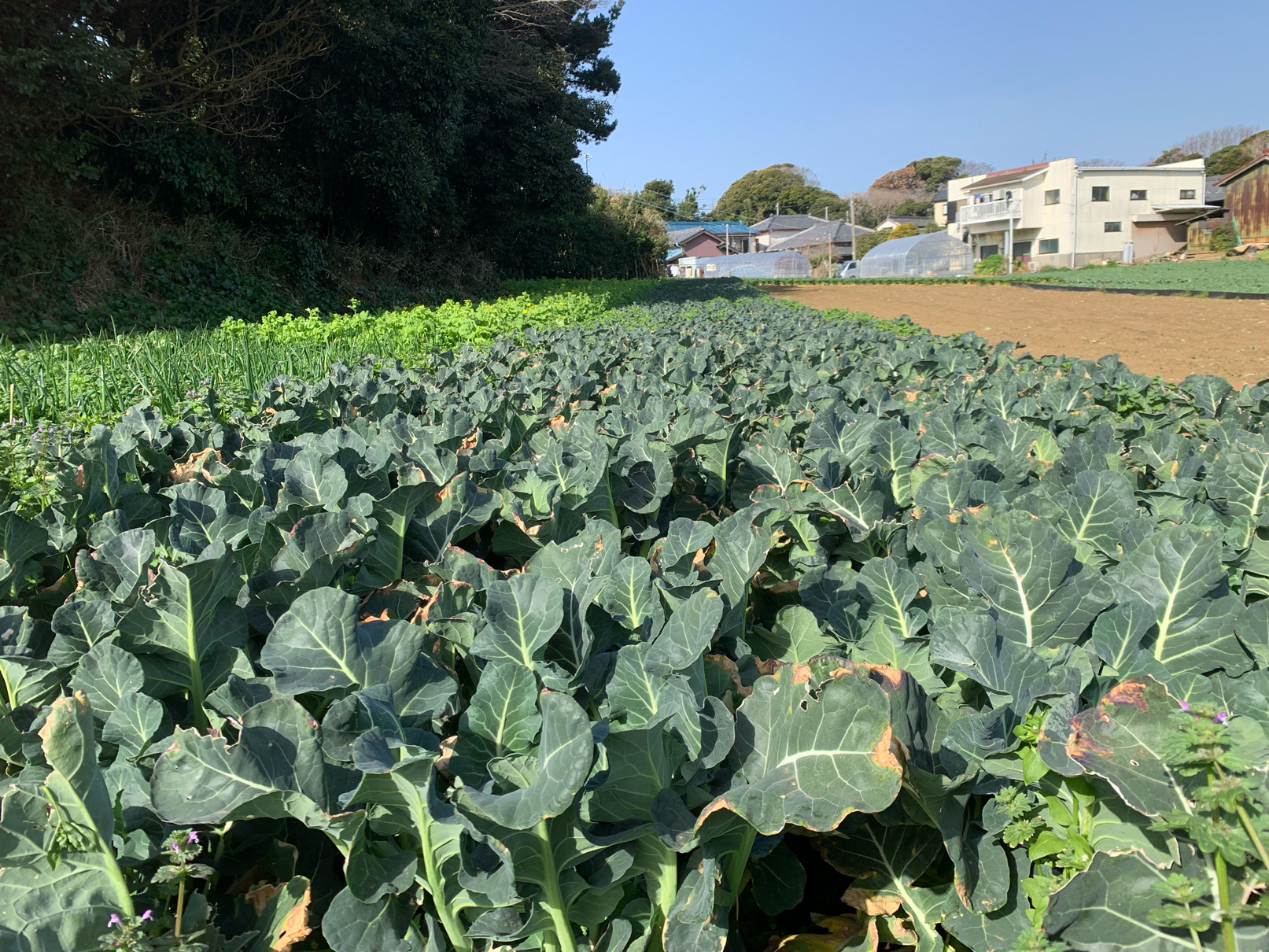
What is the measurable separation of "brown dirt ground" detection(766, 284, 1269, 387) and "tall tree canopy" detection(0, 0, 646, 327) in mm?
Answer: 13953

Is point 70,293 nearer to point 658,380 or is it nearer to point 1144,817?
point 658,380

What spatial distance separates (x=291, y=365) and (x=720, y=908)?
215 inches

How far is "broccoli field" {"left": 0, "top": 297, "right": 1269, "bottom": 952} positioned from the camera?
37.6 inches

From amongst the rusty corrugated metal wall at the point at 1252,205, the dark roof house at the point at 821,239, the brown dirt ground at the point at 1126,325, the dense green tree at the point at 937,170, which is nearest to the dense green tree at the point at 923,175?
the dense green tree at the point at 937,170

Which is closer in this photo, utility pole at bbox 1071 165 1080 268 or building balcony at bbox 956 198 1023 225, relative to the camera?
utility pole at bbox 1071 165 1080 268

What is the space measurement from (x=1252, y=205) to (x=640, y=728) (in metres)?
73.3

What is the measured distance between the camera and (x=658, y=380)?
4.38 m

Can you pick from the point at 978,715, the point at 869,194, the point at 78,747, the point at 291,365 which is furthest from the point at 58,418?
the point at 869,194

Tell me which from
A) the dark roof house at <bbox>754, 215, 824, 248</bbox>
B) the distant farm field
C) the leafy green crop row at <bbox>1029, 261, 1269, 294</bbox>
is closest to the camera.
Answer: the distant farm field

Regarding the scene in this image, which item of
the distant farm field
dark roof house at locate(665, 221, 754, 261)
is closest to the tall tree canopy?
the distant farm field

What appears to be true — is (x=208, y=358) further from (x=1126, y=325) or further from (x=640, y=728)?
(x=1126, y=325)

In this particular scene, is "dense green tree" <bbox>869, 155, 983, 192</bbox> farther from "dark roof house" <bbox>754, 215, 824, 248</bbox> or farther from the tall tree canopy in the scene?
the tall tree canopy

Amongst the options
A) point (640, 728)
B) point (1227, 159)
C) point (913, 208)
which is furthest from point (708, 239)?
point (640, 728)

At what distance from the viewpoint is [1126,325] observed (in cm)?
1717
